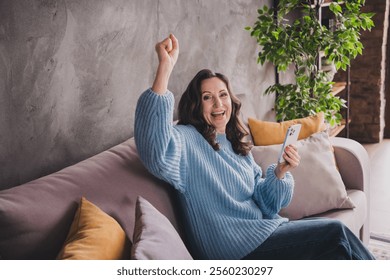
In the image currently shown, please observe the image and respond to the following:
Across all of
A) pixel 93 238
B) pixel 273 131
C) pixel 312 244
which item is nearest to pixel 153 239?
pixel 93 238

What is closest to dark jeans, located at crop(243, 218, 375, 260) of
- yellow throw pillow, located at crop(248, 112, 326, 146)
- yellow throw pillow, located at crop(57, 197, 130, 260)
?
yellow throw pillow, located at crop(57, 197, 130, 260)

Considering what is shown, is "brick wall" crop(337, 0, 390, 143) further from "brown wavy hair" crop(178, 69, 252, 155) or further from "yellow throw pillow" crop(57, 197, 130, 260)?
"yellow throw pillow" crop(57, 197, 130, 260)

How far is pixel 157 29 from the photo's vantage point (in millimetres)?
2156

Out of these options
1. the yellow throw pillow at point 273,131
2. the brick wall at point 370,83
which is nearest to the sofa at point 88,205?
the yellow throw pillow at point 273,131

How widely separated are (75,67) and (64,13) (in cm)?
18

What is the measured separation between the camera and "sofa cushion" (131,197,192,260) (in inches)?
46.4

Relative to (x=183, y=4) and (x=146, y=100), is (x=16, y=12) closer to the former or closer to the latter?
(x=146, y=100)

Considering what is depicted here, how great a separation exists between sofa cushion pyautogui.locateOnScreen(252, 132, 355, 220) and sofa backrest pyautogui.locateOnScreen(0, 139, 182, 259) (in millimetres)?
630

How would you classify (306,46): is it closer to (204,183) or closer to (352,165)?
(352,165)

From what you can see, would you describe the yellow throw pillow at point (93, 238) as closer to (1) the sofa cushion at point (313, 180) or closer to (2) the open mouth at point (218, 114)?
(2) the open mouth at point (218, 114)

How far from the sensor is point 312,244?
5.54 ft

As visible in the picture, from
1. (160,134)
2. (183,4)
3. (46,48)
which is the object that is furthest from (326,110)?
(46,48)

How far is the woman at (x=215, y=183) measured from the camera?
158 cm

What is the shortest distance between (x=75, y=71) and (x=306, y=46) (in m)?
1.65
